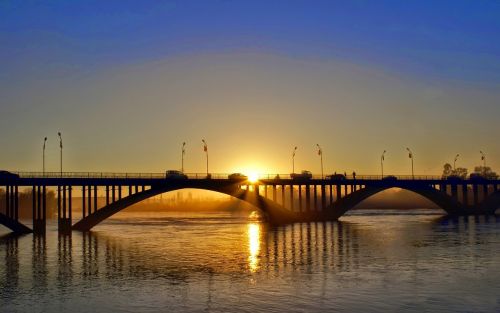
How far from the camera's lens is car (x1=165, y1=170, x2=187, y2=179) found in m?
117

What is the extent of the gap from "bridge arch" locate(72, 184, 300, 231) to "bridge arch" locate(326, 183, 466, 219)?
1335cm

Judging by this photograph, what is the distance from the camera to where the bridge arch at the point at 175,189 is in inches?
4210

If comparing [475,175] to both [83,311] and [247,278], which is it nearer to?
[247,278]

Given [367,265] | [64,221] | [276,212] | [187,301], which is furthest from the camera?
[276,212]

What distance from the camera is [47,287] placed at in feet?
136

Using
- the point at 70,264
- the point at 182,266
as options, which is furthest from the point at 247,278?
the point at 70,264

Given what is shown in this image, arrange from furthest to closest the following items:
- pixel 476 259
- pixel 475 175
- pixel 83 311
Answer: pixel 475 175, pixel 476 259, pixel 83 311

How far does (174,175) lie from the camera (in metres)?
118

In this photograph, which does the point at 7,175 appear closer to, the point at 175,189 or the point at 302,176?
the point at 175,189

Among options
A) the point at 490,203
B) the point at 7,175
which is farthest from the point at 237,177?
the point at 490,203

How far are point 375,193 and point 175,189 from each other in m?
59.0

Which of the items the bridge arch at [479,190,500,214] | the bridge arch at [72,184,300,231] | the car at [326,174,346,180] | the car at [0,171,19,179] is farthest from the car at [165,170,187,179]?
the bridge arch at [479,190,500,214]

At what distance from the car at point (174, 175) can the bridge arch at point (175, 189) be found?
199 cm

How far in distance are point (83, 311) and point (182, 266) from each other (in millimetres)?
19763
